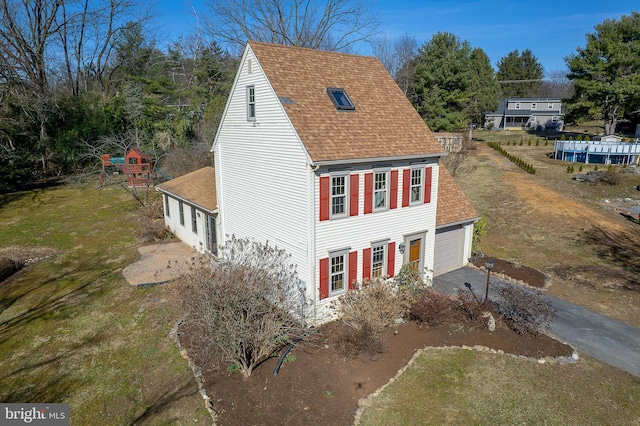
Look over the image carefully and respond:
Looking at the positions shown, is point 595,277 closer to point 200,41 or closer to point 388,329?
point 388,329

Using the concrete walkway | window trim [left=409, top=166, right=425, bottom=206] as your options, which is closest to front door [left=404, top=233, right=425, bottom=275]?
window trim [left=409, top=166, right=425, bottom=206]

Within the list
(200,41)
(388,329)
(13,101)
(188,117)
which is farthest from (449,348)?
(200,41)

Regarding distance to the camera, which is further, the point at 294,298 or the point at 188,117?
the point at 188,117

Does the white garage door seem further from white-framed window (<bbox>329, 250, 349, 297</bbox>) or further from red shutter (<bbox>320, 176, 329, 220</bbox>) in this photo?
red shutter (<bbox>320, 176, 329, 220</bbox>)

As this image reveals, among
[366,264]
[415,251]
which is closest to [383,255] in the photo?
[366,264]

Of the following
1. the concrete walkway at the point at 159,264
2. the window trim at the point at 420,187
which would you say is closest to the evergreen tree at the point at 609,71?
the window trim at the point at 420,187
